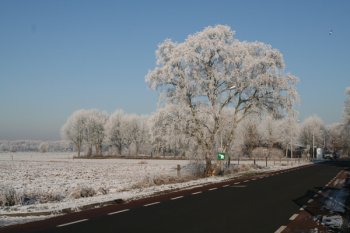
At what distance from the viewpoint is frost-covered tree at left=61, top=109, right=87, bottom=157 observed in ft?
424

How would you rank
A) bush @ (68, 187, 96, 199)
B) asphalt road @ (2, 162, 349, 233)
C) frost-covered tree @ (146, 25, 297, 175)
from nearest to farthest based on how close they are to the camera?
asphalt road @ (2, 162, 349, 233)
bush @ (68, 187, 96, 199)
frost-covered tree @ (146, 25, 297, 175)

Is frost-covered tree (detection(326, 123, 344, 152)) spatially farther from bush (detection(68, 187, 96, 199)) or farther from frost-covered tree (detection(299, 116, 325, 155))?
bush (detection(68, 187, 96, 199))

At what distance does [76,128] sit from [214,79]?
99536 millimetres

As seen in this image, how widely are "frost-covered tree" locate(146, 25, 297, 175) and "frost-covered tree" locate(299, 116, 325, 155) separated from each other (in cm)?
11159

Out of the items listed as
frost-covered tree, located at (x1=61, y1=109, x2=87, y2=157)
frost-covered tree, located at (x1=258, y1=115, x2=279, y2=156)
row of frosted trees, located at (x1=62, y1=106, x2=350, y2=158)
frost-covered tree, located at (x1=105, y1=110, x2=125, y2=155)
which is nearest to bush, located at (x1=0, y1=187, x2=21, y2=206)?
row of frosted trees, located at (x1=62, y1=106, x2=350, y2=158)

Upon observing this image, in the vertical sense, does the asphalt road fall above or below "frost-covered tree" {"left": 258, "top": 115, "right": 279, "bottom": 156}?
below

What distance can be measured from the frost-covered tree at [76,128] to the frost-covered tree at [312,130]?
6748 cm

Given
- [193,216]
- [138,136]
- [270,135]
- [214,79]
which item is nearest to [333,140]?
[270,135]

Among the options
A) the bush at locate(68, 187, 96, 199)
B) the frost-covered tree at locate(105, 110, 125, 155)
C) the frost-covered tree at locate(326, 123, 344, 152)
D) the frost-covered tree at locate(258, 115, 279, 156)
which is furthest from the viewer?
A: the frost-covered tree at locate(326, 123, 344, 152)

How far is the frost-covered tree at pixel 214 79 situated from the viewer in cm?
3478

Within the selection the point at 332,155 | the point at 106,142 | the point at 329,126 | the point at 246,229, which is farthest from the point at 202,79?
the point at 329,126

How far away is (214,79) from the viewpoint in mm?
35125

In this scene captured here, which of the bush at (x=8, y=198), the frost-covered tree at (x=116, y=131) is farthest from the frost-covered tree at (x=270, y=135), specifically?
the bush at (x=8, y=198)

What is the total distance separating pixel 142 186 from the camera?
24406 millimetres
